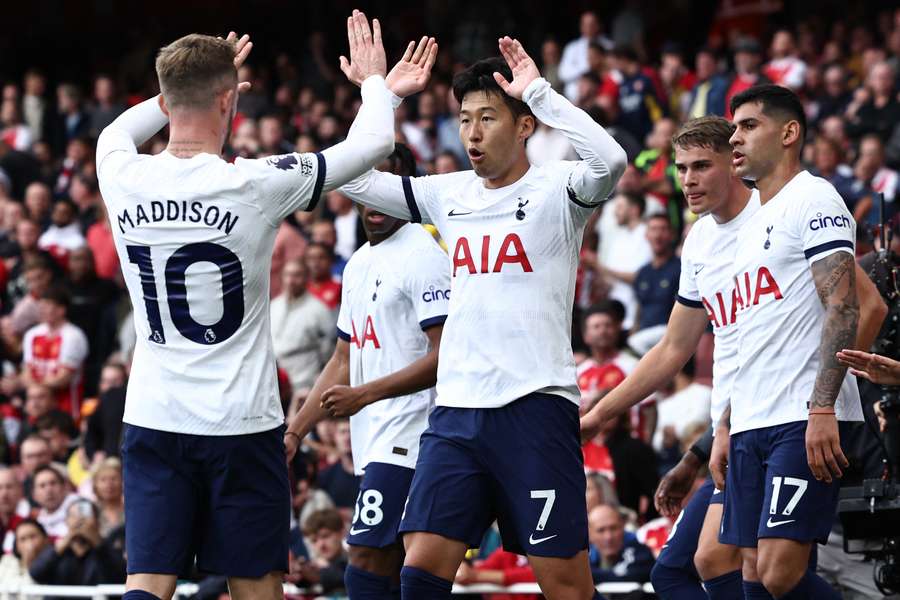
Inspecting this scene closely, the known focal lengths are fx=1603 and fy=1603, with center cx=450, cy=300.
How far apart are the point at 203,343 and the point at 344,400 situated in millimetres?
1241

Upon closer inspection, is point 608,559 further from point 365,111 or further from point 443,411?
point 365,111

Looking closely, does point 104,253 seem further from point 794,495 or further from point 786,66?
point 794,495

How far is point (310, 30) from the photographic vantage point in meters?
25.6

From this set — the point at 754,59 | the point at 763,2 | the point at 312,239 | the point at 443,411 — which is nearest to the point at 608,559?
the point at 443,411

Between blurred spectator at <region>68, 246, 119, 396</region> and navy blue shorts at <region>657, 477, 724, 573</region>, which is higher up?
blurred spectator at <region>68, 246, 119, 396</region>

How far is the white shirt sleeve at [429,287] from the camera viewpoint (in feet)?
25.5

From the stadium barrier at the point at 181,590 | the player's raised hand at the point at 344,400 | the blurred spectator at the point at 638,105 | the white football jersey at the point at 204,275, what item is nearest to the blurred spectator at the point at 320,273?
the stadium barrier at the point at 181,590

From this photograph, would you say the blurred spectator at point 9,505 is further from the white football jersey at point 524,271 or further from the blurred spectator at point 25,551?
the white football jersey at point 524,271

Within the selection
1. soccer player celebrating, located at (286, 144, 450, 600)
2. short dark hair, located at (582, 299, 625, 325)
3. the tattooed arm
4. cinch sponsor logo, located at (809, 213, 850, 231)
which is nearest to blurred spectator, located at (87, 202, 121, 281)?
short dark hair, located at (582, 299, 625, 325)

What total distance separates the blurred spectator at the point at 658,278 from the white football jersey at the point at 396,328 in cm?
566

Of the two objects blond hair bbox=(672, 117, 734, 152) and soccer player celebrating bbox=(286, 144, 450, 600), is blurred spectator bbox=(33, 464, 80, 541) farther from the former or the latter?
blond hair bbox=(672, 117, 734, 152)

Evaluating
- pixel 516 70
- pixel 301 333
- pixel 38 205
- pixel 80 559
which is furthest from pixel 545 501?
pixel 38 205

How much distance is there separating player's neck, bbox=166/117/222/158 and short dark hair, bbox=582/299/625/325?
6.64 metres

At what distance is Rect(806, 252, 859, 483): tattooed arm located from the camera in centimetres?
664
